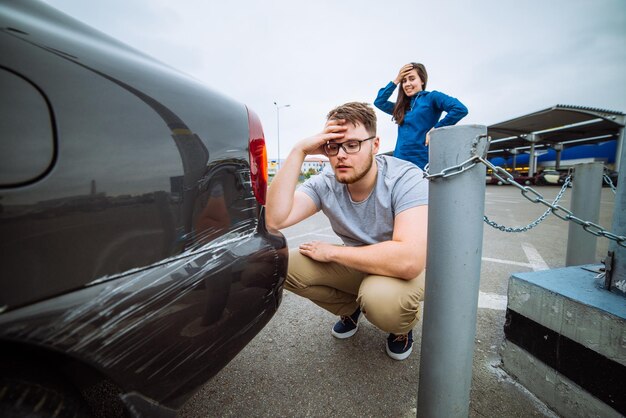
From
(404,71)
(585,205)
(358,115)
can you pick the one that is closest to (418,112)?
(404,71)

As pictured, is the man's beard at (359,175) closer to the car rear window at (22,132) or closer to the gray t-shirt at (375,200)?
the gray t-shirt at (375,200)

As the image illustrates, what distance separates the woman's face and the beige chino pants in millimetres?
1849

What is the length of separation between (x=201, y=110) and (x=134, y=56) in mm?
212

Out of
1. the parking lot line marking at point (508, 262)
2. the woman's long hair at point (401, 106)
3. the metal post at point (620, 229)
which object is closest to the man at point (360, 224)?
the metal post at point (620, 229)

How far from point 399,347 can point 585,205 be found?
193 centimetres

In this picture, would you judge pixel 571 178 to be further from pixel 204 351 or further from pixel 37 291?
A: pixel 37 291

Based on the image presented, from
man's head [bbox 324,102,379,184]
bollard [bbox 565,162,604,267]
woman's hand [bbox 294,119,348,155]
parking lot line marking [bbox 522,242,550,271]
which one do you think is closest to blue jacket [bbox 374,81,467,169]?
bollard [bbox 565,162,604,267]

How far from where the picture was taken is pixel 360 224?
174 cm

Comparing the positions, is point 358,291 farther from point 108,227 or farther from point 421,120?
point 421,120

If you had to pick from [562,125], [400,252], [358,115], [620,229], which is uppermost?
[562,125]

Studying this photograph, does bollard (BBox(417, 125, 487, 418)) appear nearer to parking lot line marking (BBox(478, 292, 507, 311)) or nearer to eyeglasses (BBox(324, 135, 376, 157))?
eyeglasses (BBox(324, 135, 376, 157))

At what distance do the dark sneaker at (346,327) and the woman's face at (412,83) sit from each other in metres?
2.13

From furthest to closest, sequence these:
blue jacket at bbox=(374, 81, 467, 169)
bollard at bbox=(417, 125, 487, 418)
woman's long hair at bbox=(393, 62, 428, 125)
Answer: woman's long hair at bbox=(393, 62, 428, 125)
blue jacket at bbox=(374, 81, 467, 169)
bollard at bbox=(417, 125, 487, 418)

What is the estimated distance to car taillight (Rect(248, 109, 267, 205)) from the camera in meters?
0.98
